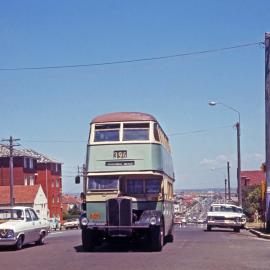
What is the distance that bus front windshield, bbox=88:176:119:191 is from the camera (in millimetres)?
20922

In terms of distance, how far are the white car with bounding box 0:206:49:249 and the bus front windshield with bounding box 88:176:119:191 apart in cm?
335

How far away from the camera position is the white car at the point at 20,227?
2191 cm

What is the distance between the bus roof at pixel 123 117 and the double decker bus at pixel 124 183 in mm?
34

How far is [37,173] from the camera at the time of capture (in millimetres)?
90125

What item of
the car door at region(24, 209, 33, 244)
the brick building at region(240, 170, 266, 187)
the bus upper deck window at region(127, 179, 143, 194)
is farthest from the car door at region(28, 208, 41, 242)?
the brick building at region(240, 170, 266, 187)

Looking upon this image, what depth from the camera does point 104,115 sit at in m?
22.3

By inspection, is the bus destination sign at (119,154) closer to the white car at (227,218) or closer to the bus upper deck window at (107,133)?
the bus upper deck window at (107,133)

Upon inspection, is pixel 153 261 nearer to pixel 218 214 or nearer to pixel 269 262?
pixel 269 262

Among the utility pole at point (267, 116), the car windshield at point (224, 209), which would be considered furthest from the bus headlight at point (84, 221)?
the car windshield at point (224, 209)

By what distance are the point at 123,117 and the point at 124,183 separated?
2294mm

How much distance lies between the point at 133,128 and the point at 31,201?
56377 mm

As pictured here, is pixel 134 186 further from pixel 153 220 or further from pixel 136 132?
pixel 136 132

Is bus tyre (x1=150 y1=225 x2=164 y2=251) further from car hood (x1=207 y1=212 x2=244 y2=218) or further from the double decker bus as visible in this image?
car hood (x1=207 y1=212 x2=244 y2=218)

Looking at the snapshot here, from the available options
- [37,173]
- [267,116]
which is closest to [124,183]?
[267,116]
